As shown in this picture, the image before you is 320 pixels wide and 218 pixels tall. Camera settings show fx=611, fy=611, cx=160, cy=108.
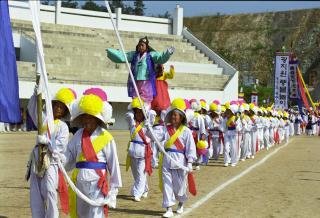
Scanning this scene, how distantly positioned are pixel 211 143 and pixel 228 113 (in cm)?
124

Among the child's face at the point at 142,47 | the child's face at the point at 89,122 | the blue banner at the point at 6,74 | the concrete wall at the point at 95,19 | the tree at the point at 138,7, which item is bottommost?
the child's face at the point at 89,122

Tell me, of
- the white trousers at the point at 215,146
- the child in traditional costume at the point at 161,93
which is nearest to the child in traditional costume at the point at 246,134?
the white trousers at the point at 215,146

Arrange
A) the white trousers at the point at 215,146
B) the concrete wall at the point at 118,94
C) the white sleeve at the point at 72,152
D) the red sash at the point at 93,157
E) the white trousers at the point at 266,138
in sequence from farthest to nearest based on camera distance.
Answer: the concrete wall at the point at 118,94
the white trousers at the point at 266,138
the white trousers at the point at 215,146
the white sleeve at the point at 72,152
the red sash at the point at 93,157

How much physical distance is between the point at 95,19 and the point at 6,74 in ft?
Answer: 142

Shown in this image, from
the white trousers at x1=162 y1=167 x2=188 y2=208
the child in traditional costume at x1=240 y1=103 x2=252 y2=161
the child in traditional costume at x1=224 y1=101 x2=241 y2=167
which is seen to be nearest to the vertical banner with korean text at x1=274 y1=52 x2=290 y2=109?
the child in traditional costume at x1=240 y1=103 x2=252 y2=161

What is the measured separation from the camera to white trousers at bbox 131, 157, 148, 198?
10.1 metres

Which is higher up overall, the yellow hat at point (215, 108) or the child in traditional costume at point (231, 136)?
the yellow hat at point (215, 108)

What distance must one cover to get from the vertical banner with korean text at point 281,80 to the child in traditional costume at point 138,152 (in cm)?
2704

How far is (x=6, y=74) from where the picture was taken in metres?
5.94

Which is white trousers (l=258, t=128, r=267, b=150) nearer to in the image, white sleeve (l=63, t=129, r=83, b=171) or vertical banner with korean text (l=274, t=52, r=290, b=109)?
vertical banner with korean text (l=274, t=52, r=290, b=109)

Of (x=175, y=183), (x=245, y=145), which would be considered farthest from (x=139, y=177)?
(x=245, y=145)

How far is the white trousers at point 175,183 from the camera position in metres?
8.91

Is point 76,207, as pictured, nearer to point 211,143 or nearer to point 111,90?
point 211,143

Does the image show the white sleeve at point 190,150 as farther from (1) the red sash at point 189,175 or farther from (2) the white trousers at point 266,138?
(2) the white trousers at point 266,138
